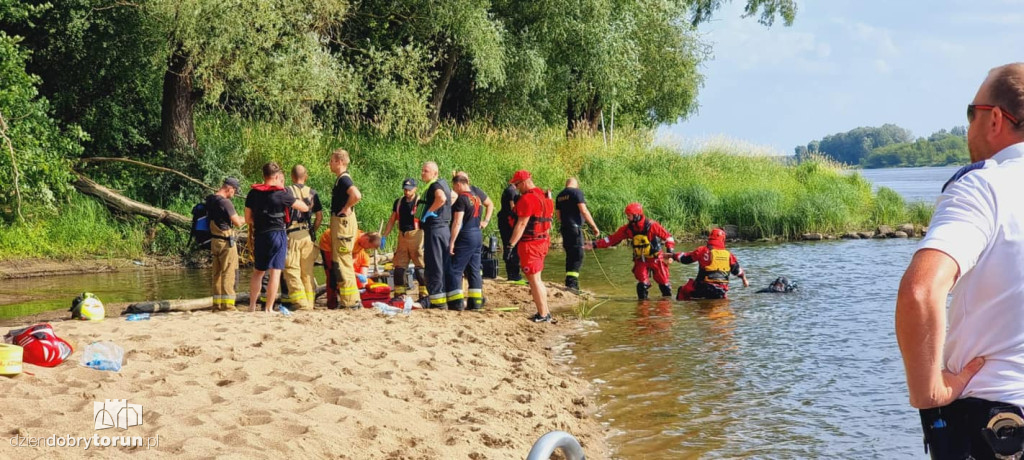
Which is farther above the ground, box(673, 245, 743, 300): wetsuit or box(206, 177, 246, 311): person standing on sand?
box(206, 177, 246, 311): person standing on sand

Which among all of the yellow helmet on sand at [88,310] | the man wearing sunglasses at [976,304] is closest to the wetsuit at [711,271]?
the yellow helmet on sand at [88,310]

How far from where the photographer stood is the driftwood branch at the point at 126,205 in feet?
69.6

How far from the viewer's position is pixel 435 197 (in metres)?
11.8

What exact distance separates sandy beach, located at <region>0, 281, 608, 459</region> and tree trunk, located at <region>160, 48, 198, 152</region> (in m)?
13.9

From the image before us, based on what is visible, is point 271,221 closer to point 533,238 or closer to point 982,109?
point 533,238

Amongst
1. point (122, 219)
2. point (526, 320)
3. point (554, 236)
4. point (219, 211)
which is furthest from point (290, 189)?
point (554, 236)

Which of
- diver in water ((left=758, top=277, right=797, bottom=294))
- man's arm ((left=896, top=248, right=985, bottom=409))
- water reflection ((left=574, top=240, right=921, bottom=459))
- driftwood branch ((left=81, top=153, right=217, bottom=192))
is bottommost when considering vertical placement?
water reflection ((left=574, top=240, right=921, bottom=459))

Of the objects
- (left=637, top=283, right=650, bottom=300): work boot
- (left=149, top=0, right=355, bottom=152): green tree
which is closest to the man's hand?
(left=637, top=283, right=650, bottom=300): work boot

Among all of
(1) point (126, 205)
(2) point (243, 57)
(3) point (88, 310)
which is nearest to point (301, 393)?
(3) point (88, 310)

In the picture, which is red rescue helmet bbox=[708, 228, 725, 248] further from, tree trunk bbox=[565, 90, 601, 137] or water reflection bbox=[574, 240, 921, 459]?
tree trunk bbox=[565, 90, 601, 137]

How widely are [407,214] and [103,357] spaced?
6.05 metres

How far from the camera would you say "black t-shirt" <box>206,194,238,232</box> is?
1148cm

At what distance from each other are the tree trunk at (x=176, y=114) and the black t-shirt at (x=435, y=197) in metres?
12.4

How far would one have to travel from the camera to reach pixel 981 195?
2.57m
